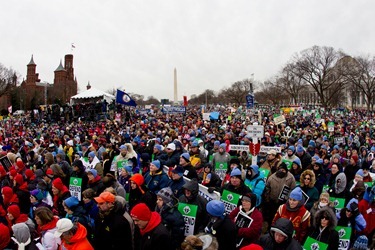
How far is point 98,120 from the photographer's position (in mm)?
30328

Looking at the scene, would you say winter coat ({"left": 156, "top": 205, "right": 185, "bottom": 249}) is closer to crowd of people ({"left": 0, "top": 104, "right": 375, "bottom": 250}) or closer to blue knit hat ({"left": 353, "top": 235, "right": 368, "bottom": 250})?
crowd of people ({"left": 0, "top": 104, "right": 375, "bottom": 250})

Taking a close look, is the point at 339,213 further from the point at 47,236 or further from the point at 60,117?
the point at 60,117

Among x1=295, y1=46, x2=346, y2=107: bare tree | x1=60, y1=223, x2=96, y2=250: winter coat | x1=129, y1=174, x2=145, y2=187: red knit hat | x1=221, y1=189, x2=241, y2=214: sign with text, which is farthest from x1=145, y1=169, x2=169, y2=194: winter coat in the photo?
x1=295, y1=46, x2=346, y2=107: bare tree

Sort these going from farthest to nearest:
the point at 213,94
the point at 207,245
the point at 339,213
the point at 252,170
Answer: the point at 213,94 < the point at 252,170 < the point at 339,213 < the point at 207,245

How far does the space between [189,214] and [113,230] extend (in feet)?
3.82

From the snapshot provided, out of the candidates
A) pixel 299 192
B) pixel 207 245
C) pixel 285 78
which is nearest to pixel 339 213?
pixel 299 192

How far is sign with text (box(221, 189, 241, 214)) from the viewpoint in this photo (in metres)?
5.69

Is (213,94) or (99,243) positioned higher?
(213,94)

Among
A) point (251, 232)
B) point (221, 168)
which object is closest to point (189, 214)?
point (251, 232)

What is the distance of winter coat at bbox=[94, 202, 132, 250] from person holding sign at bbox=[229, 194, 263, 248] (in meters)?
1.50

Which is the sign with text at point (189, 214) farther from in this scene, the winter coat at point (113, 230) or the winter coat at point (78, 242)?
the winter coat at point (78, 242)

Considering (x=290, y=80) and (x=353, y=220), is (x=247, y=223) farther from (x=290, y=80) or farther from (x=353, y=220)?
(x=290, y=80)

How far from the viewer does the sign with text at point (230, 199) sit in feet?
18.7

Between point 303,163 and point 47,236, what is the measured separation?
704 cm
